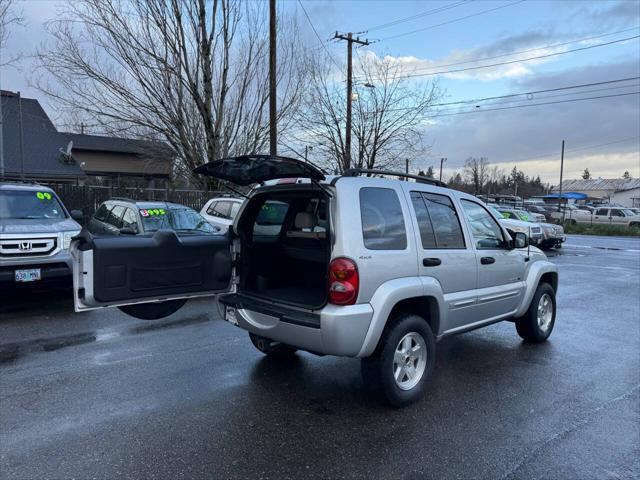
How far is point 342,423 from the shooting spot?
381 centimetres

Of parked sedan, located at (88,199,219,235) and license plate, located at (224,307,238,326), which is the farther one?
parked sedan, located at (88,199,219,235)

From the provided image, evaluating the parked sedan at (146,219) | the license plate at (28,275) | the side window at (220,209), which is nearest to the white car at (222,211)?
the side window at (220,209)

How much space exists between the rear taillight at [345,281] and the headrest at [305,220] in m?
1.01

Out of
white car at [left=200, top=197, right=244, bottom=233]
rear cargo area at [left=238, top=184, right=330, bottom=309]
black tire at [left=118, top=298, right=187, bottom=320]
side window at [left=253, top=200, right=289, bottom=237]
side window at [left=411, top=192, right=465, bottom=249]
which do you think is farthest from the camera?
white car at [left=200, top=197, right=244, bottom=233]

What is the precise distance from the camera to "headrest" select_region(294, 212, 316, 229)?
15.2 feet

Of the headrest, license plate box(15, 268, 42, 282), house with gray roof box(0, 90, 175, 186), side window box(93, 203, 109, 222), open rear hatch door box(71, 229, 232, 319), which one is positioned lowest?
license plate box(15, 268, 42, 282)

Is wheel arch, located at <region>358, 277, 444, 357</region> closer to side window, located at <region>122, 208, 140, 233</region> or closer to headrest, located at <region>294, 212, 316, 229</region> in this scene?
headrest, located at <region>294, 212, 316, 229</region>

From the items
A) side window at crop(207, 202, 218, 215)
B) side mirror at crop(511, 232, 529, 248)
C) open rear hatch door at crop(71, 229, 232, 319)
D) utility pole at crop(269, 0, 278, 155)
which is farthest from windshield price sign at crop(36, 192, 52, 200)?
side mirror at crop(511, 232, 529, 248)

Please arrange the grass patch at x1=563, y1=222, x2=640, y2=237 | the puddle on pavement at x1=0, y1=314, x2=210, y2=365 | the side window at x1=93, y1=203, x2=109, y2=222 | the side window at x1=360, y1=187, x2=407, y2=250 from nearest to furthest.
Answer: the side window at x1=360, y1=187, x2=407, y2=250 < the puddle on pavement at x1=0, y1=314, x2=210, y2=365 < the side window at x1=93, y1=203, x2=109, y2=222 < the grass patch at x1=563, y1=222, x2=640, y2=237

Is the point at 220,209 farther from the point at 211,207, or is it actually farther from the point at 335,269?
the point at 335,269

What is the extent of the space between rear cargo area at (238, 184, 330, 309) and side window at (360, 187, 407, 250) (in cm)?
61

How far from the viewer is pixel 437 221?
4609mm

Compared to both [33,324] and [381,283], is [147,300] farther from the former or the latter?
[33,324]

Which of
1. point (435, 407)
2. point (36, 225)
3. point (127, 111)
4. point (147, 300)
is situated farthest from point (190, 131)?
point (435, 407)
